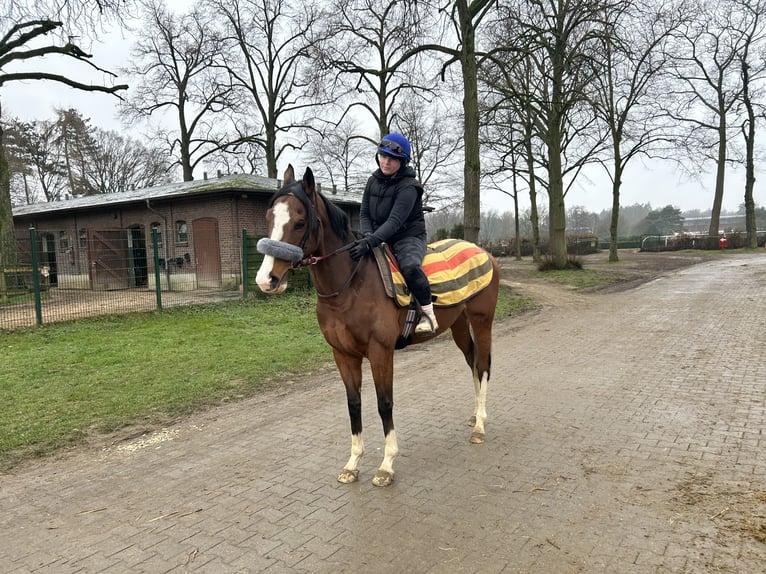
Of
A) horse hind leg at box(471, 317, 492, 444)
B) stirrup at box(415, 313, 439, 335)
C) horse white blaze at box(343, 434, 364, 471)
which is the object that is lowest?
horse white blaze at box(343, 434, 364, 471)

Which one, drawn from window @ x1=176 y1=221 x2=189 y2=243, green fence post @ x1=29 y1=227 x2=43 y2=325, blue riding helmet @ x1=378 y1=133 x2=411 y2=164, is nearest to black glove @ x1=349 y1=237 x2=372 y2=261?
blue riding helmet @ x1=378 y1=133 x2=411 y2=164

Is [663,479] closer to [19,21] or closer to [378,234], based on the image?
[378,234]

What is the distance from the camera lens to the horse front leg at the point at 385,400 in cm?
380

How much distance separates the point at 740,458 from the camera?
4.02 metres

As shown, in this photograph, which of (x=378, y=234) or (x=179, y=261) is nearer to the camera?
(x=378, y=234)

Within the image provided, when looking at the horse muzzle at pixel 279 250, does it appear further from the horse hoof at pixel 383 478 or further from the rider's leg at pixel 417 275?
the horse hoof at pixel 383 478

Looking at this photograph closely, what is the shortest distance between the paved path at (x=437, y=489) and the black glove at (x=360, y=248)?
71.8 inches

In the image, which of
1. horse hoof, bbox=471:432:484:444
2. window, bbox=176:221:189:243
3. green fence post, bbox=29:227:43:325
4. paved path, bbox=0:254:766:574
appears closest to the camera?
paved path, bbox=0:254:766:574

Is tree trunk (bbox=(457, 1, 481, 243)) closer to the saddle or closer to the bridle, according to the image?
the saddle

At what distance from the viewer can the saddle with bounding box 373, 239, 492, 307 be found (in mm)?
3963

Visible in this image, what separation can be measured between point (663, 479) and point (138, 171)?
54203 millimetres

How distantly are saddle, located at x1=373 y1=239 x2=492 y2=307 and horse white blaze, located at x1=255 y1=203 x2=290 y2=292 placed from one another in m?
0.97

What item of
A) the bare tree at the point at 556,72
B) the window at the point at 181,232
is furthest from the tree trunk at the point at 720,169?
the window at the point at 181,232

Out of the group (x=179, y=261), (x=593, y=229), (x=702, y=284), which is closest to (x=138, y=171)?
(x=179, y=261)
